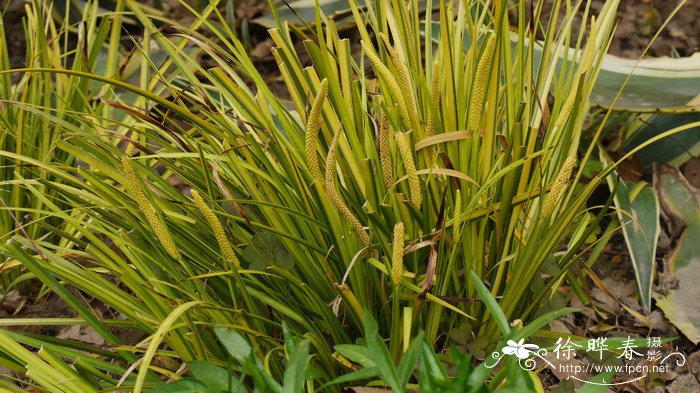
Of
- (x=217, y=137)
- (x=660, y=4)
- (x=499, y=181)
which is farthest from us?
(x=660, y=4)

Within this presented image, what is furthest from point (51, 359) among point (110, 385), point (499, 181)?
point (499, 181)

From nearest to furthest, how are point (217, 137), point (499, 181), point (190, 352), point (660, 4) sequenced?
point (190, 352) → point (499, 181) → point (217, 137) → point (660, 4)

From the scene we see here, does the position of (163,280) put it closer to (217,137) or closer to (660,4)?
(217,137)

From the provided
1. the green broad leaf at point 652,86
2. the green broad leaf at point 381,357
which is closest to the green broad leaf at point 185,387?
the green broad leaf at point 381,357

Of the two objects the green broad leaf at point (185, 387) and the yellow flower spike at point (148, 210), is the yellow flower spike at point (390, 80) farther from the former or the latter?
the green broad leaf at point (185, 387)

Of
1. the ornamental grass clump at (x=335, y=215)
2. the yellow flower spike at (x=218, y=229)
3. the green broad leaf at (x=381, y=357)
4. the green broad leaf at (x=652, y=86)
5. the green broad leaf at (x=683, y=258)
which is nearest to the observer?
the green broad leaf at (x=381, y=357)

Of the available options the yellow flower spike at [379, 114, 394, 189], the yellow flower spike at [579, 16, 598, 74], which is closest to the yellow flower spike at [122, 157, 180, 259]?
the yellow flower spike at [379, 114, 394, 189]

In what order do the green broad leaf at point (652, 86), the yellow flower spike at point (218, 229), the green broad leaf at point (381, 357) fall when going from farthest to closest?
the green broad leaf at point (652, 86)
the yellow flower spike at point (218, 229)
the green broad leaf at point (381, 357)
